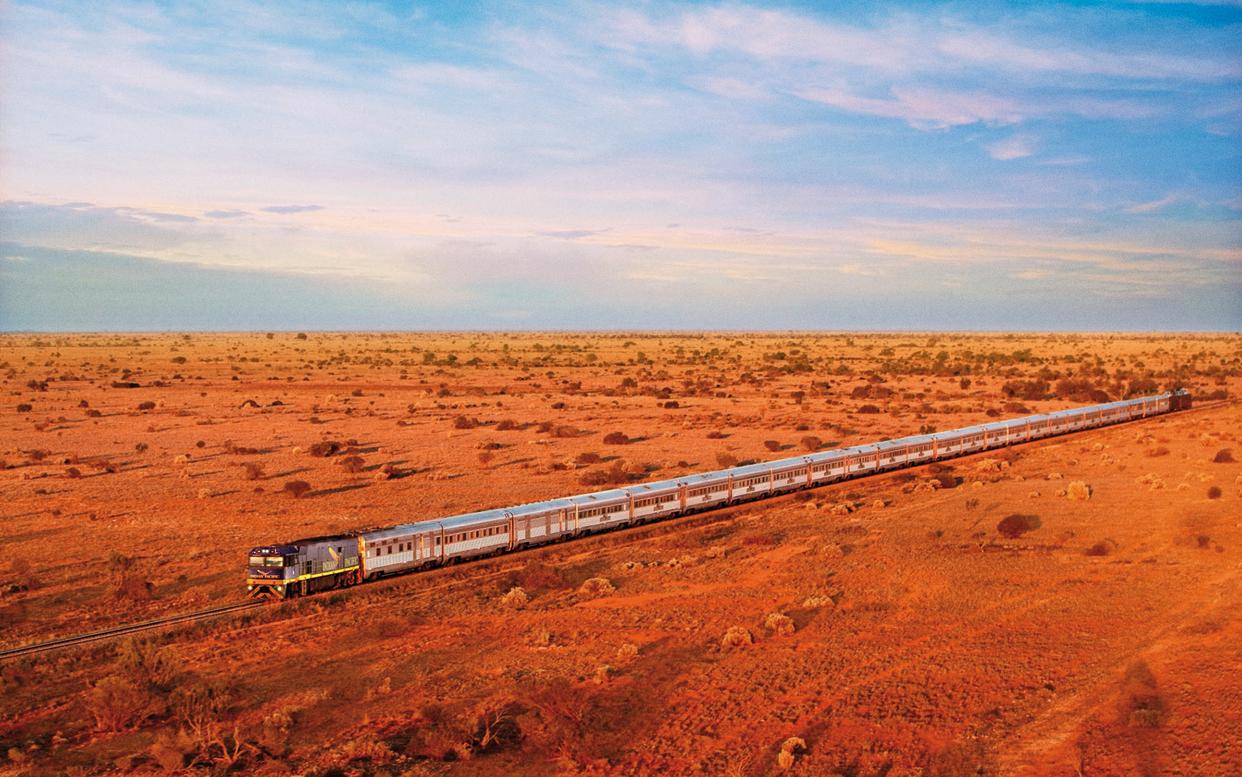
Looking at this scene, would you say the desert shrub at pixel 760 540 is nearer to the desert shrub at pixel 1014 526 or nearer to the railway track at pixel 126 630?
the desert shrub at pixel 1014 526

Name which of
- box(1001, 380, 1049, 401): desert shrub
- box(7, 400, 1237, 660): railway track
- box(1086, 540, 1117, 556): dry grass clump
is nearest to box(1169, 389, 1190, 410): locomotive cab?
box(1001, 380, 1049, 401): desert shrub

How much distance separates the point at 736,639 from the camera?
24.2m

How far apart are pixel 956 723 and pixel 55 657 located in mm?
22258

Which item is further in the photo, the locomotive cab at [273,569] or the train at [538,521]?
the train at [538,521]

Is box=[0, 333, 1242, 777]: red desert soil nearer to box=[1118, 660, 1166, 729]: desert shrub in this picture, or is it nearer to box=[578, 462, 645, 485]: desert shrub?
box=[1118, 660, 1166, 729]: desert shrub

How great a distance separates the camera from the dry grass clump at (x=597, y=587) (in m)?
28.8

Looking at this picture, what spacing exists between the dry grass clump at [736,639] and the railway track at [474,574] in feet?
32.7

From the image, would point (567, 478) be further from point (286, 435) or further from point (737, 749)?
point (737, 749)

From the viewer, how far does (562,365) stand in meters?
139

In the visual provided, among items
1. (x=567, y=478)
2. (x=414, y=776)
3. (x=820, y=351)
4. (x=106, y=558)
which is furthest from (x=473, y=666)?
(x=820, y=351)

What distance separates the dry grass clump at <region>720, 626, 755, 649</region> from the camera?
79.1 ft

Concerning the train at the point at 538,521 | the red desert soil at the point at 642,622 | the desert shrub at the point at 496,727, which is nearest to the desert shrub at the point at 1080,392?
the red desert soil at the point at 642,622

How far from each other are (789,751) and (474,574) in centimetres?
1590

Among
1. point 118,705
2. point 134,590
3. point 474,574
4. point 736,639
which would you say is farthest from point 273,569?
point 736,639
